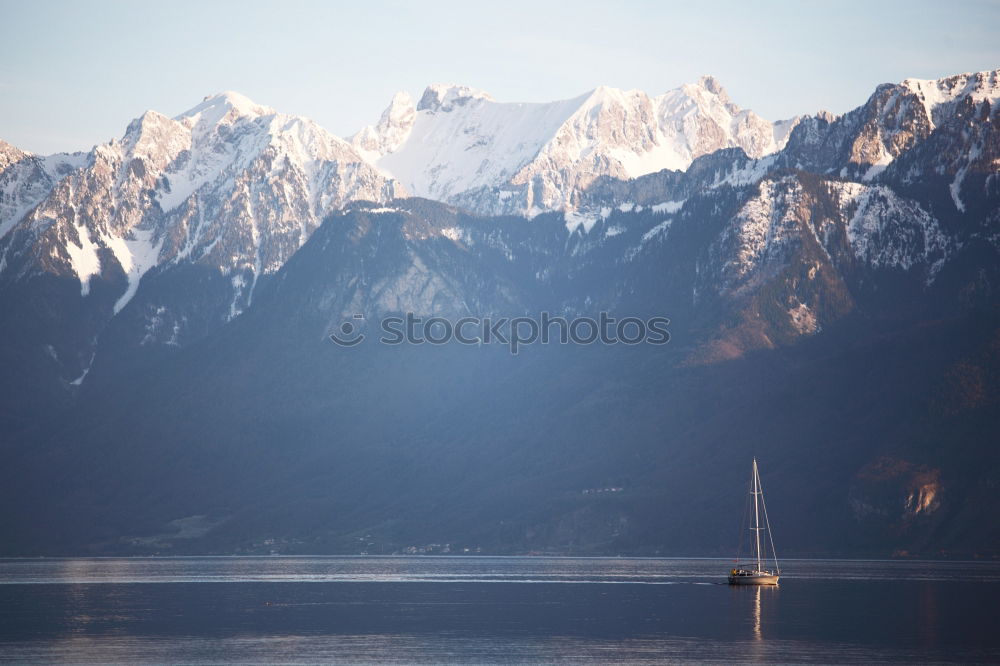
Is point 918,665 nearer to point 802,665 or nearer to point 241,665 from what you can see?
point 802,665

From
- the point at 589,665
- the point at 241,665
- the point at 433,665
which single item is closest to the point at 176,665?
the point at 241,665

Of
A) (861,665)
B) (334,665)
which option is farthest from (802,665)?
(334,665)

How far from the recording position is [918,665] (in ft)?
643

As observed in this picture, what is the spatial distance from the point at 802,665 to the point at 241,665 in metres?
63.7

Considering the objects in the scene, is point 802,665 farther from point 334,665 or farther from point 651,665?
point 334,665

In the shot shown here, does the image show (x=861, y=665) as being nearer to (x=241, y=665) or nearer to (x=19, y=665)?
(x=241, y=665)

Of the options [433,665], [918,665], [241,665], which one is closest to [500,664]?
[433,665]

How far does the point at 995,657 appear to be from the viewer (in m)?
198

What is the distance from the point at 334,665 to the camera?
200m

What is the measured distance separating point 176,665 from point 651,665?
5401cm

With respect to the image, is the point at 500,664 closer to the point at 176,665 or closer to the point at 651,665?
the point at 651,665

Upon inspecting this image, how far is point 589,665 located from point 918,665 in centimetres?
3676

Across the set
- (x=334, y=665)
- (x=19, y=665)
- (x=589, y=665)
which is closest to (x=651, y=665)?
(x=589, y=665)

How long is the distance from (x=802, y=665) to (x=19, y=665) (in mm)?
89182
